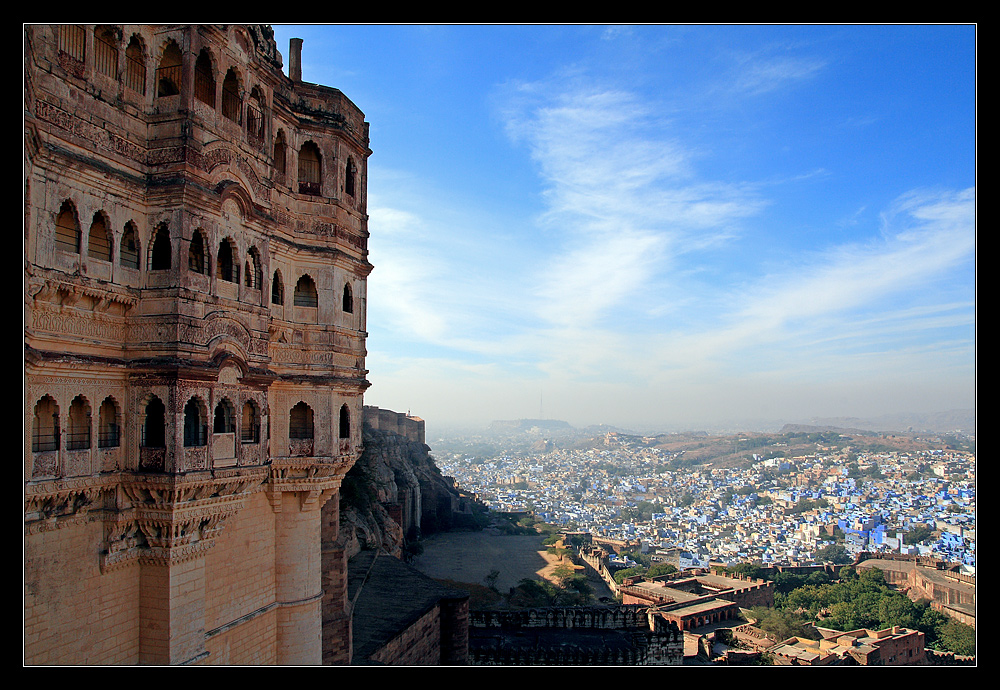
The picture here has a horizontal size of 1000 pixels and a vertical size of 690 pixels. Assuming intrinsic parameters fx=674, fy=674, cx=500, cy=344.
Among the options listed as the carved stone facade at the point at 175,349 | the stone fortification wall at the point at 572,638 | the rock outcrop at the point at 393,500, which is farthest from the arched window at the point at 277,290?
the stone fortification wall at the point at 572,638

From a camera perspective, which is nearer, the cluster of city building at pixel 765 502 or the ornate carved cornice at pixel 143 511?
the ornate carved cornice at pixel 143 511

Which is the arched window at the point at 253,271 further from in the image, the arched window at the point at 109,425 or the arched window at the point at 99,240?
the arched window at the point at 109,425

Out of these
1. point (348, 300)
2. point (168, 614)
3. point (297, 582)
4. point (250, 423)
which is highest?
point (348, 300)

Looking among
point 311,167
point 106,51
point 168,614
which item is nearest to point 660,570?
point 311,167

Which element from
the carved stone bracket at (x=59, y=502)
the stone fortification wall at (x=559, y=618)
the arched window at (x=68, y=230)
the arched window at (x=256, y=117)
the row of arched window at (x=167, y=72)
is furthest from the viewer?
the stone fortification wall at (x=559, y=618)

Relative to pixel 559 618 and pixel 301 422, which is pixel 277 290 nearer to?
pixel 301 422

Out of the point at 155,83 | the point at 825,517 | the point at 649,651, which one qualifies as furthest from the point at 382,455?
the point at 825,517
